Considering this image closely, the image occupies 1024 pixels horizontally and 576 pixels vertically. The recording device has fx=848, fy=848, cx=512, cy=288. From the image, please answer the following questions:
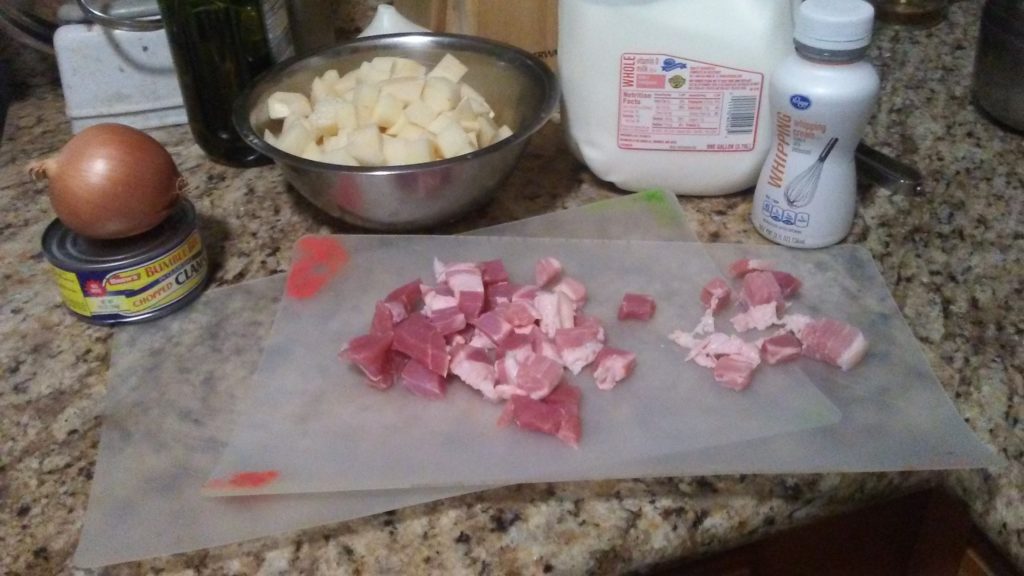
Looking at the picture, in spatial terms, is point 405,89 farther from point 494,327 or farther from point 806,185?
point 806,185

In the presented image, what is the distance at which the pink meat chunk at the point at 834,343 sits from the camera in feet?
2.26

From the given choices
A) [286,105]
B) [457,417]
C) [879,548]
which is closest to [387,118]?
[286,105]

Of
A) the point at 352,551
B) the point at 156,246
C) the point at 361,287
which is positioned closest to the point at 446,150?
the point at 361,287

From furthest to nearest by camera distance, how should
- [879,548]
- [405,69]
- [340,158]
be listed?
1. [405,69]
2. [340,158]
3. [879,548]

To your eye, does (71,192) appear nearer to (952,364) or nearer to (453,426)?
(453,426)

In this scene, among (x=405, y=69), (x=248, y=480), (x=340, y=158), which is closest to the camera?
(x=248, y=480)

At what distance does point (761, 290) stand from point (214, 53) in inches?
24.2

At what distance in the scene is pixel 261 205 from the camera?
0.94 m

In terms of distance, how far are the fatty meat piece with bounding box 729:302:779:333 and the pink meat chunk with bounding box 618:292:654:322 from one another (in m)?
0.07

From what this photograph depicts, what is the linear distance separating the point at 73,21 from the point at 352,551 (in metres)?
0.78

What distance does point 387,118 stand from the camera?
86 cm

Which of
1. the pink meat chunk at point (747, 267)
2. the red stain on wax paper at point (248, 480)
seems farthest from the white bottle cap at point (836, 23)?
the red stain on wax paper at point (248, 480)

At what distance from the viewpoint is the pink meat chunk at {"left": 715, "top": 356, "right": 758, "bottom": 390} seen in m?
0.67

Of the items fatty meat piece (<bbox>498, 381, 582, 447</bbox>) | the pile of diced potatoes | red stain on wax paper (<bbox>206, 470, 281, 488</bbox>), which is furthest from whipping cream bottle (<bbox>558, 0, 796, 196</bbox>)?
red stain on wax paper (<bbox>206, 470, 281, 488</bbox>)
